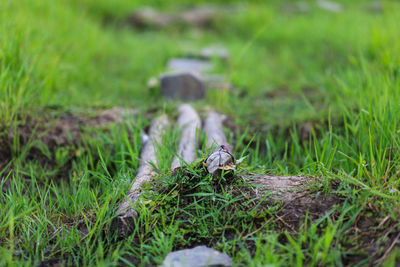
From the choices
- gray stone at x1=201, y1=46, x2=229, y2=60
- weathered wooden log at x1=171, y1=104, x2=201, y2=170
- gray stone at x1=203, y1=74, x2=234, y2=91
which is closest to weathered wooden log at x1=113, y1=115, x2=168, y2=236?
weathered wooden log at x1=171, y1=104, x2=201, y2=170

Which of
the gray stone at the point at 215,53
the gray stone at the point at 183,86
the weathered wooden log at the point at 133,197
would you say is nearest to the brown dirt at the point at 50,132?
the weathered wooden log at the point at 133,197

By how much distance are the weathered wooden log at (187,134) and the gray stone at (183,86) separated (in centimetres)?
44

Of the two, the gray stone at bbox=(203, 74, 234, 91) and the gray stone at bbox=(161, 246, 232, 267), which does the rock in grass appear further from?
the gray stone at bbox=(203, 74, 234, 91)

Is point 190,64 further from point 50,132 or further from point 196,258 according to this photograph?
point 196,258

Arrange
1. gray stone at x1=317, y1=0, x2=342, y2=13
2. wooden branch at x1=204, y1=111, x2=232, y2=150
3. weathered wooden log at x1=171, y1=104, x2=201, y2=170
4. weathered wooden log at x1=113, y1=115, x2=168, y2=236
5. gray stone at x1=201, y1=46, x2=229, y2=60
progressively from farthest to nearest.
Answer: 1. gray stone at x1=317, y1=0, x2=342, y2=13
2. gray stone at x1=201, y1=46, x2=229, y2=60
3. wooden branch at x1=204, y1=111, x2=232, y2=150
4. weathered wooden log at x1=171, y1=104, x2=201, y2=170
5. weathered wooden log at x1=113, y1=115, x2=168, y2=236

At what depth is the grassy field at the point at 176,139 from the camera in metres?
1.64

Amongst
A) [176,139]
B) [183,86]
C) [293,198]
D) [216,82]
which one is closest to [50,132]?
[176,139]

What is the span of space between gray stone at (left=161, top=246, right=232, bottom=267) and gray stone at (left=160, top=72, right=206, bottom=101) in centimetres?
246

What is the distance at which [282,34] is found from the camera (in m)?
6.01

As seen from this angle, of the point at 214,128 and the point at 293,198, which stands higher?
the point at 293,198

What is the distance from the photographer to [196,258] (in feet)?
5.05

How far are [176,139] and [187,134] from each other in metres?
0.13

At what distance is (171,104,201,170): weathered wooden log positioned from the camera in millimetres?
2312

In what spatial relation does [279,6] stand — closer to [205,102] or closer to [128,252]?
[205,102]
